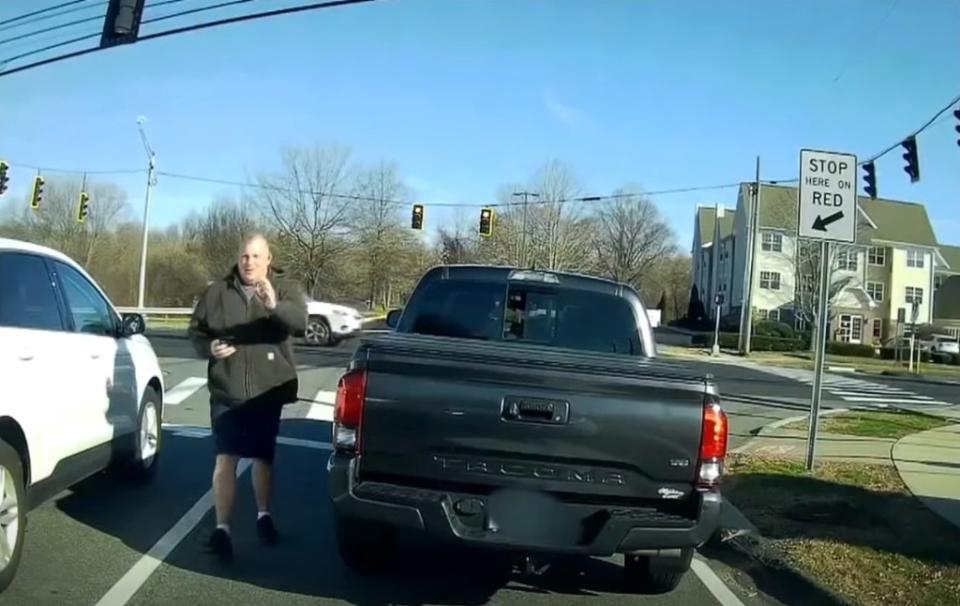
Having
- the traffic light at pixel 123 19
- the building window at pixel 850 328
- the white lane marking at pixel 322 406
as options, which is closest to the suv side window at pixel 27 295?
the white lane marking at pixel 322 406

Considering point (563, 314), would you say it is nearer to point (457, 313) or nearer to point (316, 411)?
point (457, 313)

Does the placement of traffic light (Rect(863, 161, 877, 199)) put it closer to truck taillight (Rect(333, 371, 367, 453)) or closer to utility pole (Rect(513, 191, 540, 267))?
truck taillight (Rect(333, 371, 367, 453))

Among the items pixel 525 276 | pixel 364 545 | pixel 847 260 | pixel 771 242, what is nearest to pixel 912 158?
pixel 525 276

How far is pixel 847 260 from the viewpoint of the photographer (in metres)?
63.0

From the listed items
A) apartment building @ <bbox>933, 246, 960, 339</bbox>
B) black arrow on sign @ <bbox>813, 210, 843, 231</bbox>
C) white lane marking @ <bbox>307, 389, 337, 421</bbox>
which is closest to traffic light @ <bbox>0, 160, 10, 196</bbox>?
white lane marking @ <bbox>307, 389, 337, 421</bbox>

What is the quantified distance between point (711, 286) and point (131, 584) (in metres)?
84.6

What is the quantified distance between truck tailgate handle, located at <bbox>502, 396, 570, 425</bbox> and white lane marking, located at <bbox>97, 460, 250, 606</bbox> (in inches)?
92.2

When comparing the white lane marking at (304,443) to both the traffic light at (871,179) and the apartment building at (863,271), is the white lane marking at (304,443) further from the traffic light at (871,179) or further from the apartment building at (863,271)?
the apartment building at (863,271)

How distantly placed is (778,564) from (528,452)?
2.78m

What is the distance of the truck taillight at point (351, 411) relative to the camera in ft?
16.5

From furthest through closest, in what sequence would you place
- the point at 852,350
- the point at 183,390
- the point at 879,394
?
the point at 852,350, the point at 879,394, the point at 183,390

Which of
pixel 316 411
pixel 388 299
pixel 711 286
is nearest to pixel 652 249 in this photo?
pixel 711 286

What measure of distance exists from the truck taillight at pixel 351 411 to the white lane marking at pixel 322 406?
7.63 m

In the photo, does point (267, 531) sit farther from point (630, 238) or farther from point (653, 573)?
point (630, 238)
